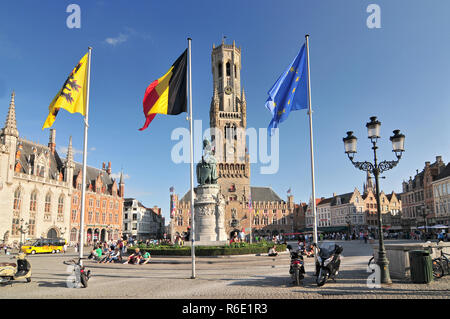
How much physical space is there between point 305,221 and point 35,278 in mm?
92629

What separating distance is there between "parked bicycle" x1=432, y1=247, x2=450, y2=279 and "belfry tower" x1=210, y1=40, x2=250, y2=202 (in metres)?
70.1

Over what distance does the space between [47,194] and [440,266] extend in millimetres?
56067

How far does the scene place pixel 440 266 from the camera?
12859 millimetres

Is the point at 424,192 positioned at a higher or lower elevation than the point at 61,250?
higher

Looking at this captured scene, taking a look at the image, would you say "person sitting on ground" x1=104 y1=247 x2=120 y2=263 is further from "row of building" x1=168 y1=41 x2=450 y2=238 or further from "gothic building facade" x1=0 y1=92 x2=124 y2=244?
"row of building" x1=168 y1=41 x2=450 y2=238

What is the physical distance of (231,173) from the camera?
84.1 meters

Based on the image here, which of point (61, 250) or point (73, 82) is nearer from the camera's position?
point (73, 82)

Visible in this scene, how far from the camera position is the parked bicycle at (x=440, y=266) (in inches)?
506

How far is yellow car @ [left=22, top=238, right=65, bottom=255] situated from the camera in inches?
1531

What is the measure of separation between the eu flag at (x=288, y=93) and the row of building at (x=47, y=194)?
143ft

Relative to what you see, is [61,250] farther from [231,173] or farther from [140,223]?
[140,223]

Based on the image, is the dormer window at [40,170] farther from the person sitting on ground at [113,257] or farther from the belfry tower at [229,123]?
the belfry tower at [229,123]

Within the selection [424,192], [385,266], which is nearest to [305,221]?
[424,192]

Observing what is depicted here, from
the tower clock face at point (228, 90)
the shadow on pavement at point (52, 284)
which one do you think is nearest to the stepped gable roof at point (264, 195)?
the tower clock face at point (228, 90)
